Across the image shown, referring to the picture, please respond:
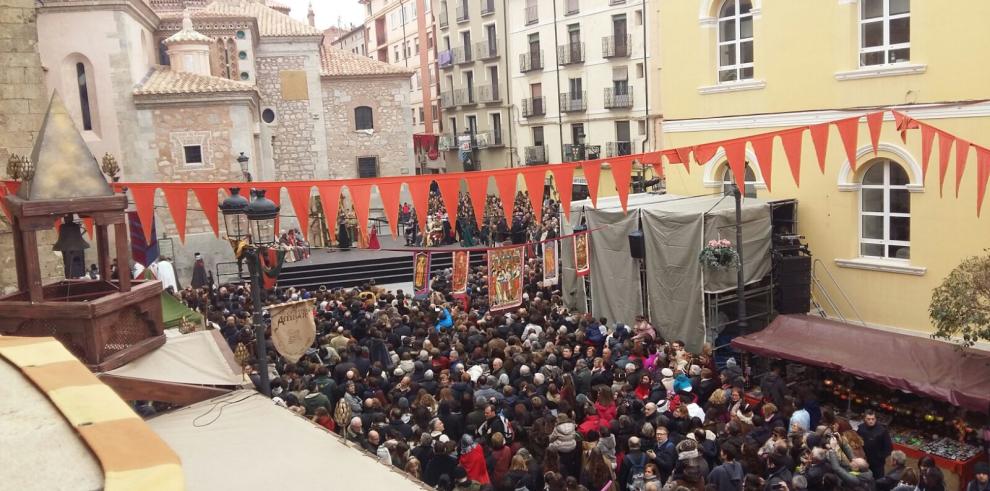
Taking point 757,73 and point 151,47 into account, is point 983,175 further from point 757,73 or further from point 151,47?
point 151,47

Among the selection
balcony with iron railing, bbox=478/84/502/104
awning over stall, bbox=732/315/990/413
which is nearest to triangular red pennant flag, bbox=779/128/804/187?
awning over stall, bbox=732/315/990/413

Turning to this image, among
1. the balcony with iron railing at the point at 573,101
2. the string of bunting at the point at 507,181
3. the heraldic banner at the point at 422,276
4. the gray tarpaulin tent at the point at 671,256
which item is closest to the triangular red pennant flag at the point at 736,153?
the string of bunting at the point at 507,181

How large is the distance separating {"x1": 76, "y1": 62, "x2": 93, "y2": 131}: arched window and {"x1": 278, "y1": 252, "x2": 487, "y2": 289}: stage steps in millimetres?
7347

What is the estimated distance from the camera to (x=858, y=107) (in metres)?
14.6

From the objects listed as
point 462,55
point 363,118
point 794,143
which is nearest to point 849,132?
point 794,143

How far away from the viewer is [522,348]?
1298cm

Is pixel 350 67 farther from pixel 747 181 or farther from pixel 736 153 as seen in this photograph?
pixel 736 153

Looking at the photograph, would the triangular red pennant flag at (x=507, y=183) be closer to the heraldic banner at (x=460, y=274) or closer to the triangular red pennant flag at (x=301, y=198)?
the triangular red pennant flag at (x=301, y=198)

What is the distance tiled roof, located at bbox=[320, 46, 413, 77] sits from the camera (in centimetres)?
3522

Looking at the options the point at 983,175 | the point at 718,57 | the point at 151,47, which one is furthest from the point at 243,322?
the point at 151,47

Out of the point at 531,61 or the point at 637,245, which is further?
the point at 531,61

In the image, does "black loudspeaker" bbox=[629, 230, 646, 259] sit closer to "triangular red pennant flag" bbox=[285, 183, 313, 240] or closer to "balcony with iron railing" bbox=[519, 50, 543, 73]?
"triangular red pennant flag" bbox=[285, 183, 313, 240]

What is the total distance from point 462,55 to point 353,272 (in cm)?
2445

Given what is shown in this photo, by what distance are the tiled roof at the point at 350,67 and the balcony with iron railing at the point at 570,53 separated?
24.5 feet
